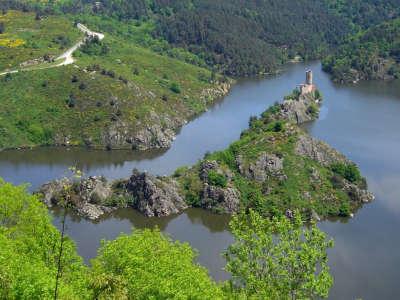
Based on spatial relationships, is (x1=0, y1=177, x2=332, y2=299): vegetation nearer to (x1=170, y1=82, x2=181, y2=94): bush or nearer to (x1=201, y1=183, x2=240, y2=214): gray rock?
(x1=201, y1=183, x2=240, y2=214): gray rock

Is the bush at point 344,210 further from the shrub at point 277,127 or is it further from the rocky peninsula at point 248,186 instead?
the shrub at point 277,127

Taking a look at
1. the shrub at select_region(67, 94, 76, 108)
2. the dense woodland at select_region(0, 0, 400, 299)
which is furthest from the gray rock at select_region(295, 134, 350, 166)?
the shrub at select_region(67, 94, 76, 108)

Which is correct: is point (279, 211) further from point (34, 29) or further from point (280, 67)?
point (280, 67)

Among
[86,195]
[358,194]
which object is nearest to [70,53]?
[86,195]

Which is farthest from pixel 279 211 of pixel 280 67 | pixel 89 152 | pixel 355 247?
pixel 280 67

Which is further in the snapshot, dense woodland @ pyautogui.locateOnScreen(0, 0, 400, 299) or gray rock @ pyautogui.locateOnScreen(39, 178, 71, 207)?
gray rock @ pyautogui.locateOnScreen(39, 178, 71, 207)

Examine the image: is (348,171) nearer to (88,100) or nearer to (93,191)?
(93,191)
